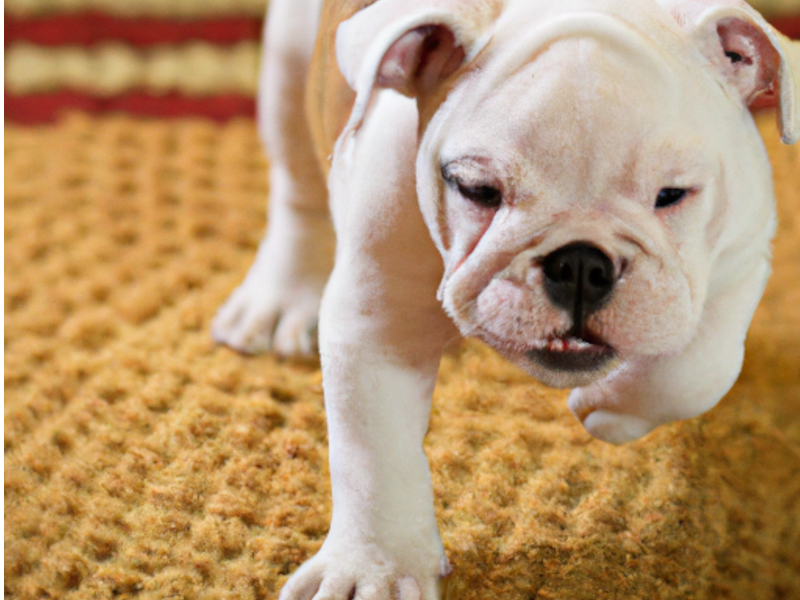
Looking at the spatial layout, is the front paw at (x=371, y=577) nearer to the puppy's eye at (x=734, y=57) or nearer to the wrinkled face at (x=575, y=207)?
the wrinkled face at (x=575, y=207)

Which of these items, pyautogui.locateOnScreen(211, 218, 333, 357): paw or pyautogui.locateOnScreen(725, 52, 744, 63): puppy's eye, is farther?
pyautogui.locateOnScreen(211, 218, 333, 357): paw

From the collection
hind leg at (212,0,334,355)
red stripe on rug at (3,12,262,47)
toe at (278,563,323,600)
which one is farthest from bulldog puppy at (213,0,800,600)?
red stripe on rug at (3,12,262,47)

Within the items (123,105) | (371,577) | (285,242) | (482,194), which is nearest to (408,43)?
(482,194)

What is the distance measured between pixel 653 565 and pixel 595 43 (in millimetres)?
374

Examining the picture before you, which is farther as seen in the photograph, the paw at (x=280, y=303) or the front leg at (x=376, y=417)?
the paw at (x=280, y=303)

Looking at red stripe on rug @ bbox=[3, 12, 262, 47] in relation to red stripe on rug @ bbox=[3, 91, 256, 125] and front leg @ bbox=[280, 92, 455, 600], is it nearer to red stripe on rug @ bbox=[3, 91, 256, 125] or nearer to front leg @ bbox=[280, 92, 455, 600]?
red stripe on rug @ bbox=[3, 91, 256, 125]

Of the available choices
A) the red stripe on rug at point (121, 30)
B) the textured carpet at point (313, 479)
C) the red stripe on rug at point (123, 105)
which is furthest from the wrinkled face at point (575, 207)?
the red stripe on rug at point (121, 30)

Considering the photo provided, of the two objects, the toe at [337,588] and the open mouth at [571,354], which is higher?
the open mouth at [571,354]

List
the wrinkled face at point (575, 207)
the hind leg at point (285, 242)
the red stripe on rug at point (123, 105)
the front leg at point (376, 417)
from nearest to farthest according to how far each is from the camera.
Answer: the wrinkled face at point (575, 207)
the front leg at point (376, 417)
the hind leg at point (285, 242)
the red stripe on rug at point (123, 105)

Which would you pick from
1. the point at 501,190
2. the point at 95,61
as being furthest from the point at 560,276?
the point at 95,61

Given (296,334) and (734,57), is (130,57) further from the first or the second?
(734,57)

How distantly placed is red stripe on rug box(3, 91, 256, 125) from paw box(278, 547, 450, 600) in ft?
4.39

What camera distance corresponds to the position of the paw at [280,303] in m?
1.01

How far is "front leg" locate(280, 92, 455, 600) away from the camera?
631 mm
